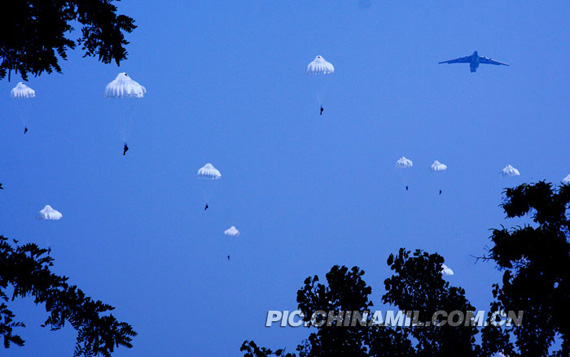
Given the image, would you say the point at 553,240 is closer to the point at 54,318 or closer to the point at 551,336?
the point at 551,336

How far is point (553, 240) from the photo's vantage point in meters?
15.1

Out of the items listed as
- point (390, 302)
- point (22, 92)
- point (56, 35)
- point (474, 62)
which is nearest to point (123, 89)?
point (22, 92)

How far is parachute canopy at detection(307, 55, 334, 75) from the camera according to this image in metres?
57.1

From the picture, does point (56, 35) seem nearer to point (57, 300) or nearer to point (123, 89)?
point (57, 300)

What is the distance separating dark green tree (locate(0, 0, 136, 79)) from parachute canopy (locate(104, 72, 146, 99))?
1574 inches

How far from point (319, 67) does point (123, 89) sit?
2079 centimetres

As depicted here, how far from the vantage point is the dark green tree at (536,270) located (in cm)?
1496

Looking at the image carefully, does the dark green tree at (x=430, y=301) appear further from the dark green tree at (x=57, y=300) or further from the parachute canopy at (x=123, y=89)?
the parachute canopy at (x=123, y=89)

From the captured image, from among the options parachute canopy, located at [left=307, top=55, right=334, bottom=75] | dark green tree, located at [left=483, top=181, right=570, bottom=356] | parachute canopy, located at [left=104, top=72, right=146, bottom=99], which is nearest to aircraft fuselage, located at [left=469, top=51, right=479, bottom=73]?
parachute canopy, located at [left=307, top=55, right=334, bottom=75]

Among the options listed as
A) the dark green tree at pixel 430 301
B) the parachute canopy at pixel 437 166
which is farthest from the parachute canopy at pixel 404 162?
the dark green tree at pixel 430 301

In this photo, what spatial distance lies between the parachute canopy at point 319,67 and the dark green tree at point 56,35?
52.9 meters

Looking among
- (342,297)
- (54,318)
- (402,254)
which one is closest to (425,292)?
(402,254)

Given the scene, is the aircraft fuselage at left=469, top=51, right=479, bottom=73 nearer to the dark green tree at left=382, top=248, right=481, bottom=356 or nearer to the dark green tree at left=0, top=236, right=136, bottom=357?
the dark green tree at left=382, top=248, right=481, bottom=356

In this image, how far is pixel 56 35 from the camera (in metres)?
4.76
